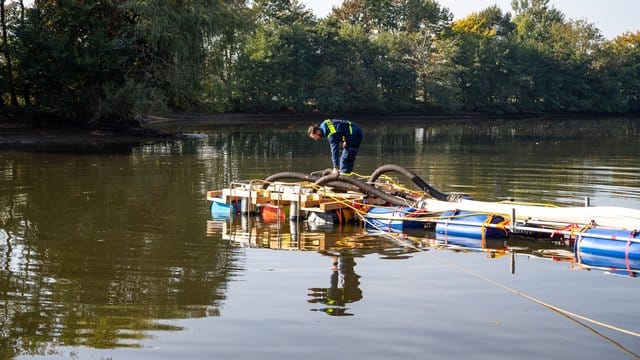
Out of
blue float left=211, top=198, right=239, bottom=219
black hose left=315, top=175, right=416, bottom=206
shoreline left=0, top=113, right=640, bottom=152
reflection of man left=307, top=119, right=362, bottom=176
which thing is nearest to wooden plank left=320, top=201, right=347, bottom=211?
black hose left=315, top=175, right=416, bottom=206

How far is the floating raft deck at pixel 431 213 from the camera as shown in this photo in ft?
40.1

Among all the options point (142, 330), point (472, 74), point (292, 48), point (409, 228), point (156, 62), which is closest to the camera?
point (142, 330)

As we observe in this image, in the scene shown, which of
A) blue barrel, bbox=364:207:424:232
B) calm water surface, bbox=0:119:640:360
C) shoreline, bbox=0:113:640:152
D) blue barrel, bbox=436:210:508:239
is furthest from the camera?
shoreline, bbox=0:113:640:152

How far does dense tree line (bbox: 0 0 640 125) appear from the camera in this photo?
124 feet

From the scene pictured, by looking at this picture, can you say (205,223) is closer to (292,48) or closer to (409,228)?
(409,228)

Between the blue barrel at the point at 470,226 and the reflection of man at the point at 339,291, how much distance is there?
2855mm

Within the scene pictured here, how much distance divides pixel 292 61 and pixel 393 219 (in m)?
54.8

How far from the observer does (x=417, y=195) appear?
16.7 meters

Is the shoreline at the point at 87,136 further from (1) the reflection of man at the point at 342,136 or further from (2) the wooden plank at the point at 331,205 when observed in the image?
(2) the wooden plank at the point at 331,205

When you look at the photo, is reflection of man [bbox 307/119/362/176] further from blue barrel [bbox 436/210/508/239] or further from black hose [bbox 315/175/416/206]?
blue barrel [bbox 436/210/508/239]

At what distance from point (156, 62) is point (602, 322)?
33159 mm

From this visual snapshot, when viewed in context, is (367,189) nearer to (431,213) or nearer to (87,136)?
(431,213)

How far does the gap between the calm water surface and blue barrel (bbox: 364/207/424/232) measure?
0.47 m

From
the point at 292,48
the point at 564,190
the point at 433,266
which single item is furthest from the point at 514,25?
the point at 433,266
